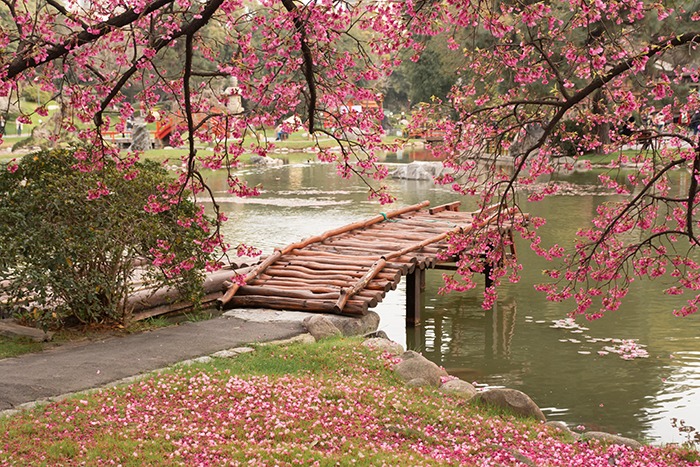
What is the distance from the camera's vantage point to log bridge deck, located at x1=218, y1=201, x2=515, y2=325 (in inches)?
631

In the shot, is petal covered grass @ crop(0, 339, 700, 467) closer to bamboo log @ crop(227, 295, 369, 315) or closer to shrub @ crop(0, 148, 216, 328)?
shrub @ crop(0, 148, 216, 328)

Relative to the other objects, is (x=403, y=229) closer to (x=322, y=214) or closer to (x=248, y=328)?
(x=248, y=328)

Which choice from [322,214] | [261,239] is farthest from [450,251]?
[322,214]

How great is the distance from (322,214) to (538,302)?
15220mm

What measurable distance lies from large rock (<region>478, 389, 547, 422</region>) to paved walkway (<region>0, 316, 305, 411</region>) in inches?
151

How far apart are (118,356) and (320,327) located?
10.9 feet

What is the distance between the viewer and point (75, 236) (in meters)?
13.7

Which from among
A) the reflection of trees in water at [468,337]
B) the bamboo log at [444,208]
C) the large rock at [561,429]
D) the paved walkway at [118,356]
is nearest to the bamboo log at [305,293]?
the paved walkway at [118,356]

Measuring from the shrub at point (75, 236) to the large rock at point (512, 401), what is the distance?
14.5 feet

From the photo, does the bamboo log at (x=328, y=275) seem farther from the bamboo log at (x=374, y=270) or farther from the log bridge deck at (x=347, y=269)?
the bamboo log at (x=374, y=270)

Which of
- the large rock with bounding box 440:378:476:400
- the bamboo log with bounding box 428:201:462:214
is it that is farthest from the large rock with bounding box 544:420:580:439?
the bamboo log with bounding box 428:201:462:214

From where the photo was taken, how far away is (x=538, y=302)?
20422 millimetres

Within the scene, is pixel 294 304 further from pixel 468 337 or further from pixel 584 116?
pixel 584 116

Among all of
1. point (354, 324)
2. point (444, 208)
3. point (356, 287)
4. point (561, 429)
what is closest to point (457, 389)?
point (561, 429)
